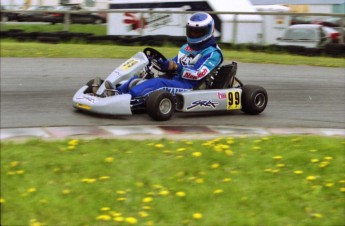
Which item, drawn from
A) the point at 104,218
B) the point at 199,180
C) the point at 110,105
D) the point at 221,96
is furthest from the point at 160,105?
the point at 104,218

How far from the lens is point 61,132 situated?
6.09 meters

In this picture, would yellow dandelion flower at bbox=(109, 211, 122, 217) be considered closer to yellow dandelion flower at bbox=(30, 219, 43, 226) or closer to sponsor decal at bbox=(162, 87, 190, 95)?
yellow dandelion flower at bbox=(30, 219, 43, 226)

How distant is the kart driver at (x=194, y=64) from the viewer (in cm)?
722

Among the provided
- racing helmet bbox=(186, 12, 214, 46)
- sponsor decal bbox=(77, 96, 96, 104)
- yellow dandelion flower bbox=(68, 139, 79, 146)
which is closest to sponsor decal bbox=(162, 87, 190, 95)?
racing helmet bbox=(186, 12, 214, 46)

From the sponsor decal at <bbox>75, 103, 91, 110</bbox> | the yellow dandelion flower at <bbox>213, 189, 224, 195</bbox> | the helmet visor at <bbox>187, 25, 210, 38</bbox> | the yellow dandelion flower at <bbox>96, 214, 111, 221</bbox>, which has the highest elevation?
the helmet visor at <bbox>187, 25, 210, 38</bbox>

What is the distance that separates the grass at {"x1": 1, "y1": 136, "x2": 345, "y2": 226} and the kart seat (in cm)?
205

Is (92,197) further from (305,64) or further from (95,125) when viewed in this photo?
(305,64)

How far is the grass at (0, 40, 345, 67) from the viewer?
12836 mm

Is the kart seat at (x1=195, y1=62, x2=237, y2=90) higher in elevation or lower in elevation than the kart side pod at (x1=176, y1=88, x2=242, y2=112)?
higher

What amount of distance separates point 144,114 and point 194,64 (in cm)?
97

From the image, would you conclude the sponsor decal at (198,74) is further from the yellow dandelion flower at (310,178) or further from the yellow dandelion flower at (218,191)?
the yellow dandelion flower at (218,191)

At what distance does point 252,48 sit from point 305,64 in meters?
→ 2.57

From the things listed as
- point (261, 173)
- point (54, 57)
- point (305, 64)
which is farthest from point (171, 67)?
point (305, 64)

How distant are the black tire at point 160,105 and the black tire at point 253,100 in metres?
1.24
